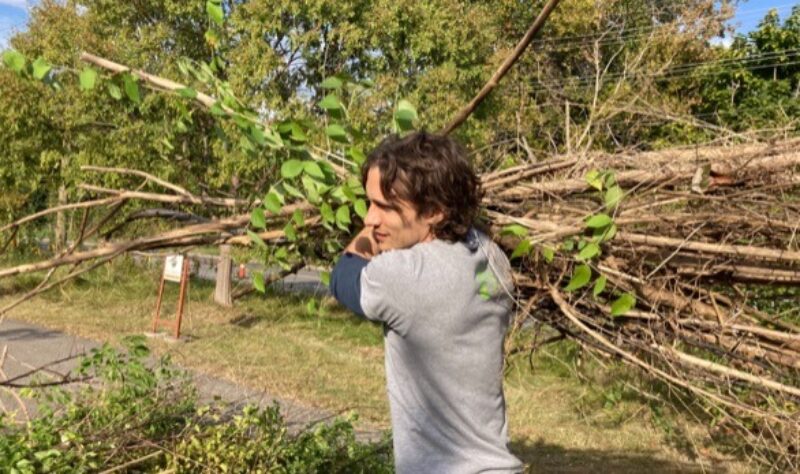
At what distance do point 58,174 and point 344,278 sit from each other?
13.1m

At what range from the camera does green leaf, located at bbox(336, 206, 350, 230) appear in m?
2.30

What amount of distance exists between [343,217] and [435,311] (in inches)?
21.4

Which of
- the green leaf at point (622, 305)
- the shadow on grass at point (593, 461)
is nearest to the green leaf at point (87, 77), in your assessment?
the green leaf at point (622, 305)

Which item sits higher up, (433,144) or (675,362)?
(433,144)

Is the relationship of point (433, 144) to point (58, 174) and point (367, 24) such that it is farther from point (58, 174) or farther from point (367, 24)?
point (58, 174)

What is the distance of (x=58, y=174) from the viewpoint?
540 inches

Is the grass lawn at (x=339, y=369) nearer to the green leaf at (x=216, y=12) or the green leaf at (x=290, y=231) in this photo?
the green leaf at (x=290, y=231)

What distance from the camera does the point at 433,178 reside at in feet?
6.25

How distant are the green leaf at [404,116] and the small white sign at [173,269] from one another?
986 centimetres

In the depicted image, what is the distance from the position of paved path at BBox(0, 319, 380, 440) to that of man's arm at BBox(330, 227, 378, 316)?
4420mm

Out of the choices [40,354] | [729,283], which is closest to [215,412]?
[729,283]

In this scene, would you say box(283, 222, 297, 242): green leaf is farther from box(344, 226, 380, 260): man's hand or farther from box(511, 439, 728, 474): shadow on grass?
box(511, 439, 728, 474): shadow on grass

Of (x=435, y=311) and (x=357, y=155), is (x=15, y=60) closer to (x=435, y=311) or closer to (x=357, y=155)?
(x=357, y=155)

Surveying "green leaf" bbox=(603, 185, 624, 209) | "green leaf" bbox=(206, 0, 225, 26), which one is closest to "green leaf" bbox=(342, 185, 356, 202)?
"green leaf" bbox=(206, 0, 225, 26)
